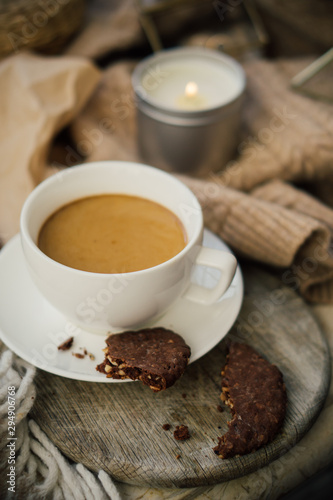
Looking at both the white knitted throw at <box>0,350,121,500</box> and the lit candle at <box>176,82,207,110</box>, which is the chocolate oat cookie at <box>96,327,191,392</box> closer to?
the white knitted throw at <box>0,350,121,500</box>

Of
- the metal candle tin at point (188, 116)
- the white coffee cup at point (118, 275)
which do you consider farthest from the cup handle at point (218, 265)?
the metal candle tin at point (188, 116)

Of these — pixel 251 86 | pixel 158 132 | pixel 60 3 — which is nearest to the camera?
pixel 158 132

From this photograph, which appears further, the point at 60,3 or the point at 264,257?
the point at 60,3

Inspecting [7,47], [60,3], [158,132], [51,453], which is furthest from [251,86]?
[51,453]

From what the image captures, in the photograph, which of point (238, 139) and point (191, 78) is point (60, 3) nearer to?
point (191, 78)

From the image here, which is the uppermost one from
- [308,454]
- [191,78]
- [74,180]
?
[74,180]

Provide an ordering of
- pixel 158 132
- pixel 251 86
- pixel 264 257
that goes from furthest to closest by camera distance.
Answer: pixel 251 86
pixel 158 132
pixel 264 257
